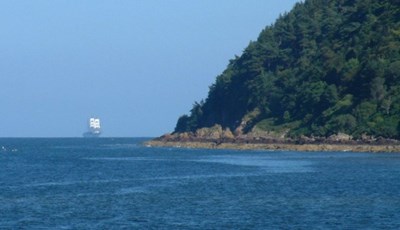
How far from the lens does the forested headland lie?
453 ft

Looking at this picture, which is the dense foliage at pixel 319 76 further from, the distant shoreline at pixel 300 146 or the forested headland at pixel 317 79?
the distant shoreline at pixel 300 146

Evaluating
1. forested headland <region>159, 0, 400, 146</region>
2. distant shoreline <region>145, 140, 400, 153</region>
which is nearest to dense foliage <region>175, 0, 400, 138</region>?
forested headland <region>159, 0, 400, 146</region>

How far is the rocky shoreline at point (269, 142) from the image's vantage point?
5001 inches

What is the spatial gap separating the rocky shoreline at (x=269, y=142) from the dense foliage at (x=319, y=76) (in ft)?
4.21

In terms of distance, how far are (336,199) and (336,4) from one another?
131 m

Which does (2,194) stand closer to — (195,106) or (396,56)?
(396,56)

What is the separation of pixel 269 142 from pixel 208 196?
84145mm

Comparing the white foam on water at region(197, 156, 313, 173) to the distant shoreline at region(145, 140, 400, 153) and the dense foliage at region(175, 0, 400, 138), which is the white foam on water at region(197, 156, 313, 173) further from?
the dense foliage at region(175, 0, 400, 138)

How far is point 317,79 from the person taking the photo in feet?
520

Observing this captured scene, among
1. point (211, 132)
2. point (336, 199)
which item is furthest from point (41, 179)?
point (211, 132)

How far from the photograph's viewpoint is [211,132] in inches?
7121

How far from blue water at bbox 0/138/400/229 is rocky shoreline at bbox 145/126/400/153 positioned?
20.6 meters

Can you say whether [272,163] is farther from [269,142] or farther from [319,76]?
[319,76]

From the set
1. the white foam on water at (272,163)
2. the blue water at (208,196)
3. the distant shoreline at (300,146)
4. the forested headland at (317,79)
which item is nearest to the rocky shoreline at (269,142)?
the distant shoreline at (300,146)
